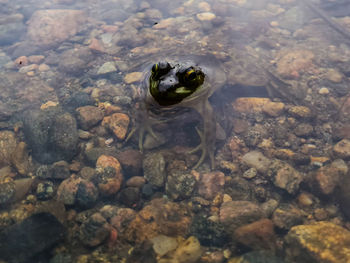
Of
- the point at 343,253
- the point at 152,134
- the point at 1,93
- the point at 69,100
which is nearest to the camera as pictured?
the point at 343,253

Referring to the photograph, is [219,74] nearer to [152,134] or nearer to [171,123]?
[171,123]

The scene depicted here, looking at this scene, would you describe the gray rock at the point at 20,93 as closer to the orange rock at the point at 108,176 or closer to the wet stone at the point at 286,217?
the orange rock at the point at 108,176

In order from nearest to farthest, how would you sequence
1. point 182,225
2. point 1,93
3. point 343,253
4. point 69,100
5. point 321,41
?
point 343,253 < point 182,225 < point 69,100 < point 1,93 < point 321,41

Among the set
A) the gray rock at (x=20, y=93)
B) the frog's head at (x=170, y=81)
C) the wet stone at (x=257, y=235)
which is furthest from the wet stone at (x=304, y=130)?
the gray rock at (x=20, y=93)

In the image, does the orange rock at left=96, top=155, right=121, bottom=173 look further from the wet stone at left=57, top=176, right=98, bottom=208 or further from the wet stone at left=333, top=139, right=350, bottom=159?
the wet stone at left=333, top=139, right=350, bottom=159

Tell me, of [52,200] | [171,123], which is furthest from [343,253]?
[52,200]

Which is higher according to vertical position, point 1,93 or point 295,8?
point 295,8

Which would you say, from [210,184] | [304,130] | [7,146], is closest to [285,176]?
[210,184]
